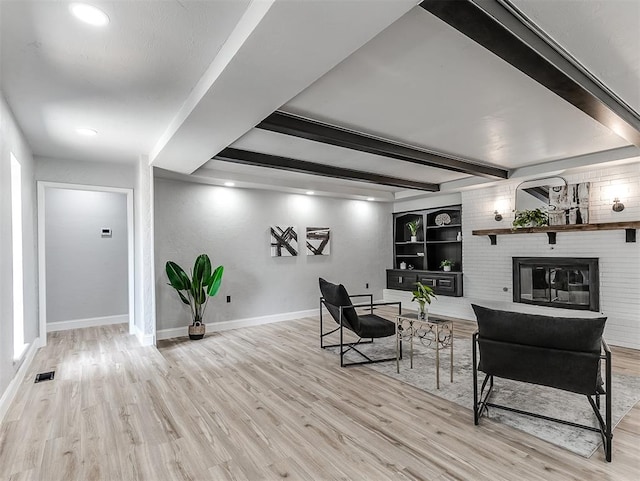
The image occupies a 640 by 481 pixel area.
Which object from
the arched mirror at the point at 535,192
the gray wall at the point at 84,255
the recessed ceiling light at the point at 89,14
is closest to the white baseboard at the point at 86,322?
the gray wall at the point at 84,255

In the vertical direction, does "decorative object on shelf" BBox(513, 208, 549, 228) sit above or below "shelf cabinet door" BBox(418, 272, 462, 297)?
above

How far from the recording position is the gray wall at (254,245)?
215 inches

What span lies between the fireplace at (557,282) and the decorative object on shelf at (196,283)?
16.2 feet

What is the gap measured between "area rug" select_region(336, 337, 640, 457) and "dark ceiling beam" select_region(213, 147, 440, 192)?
2.68 meters

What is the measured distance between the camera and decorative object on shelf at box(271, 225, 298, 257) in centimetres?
645

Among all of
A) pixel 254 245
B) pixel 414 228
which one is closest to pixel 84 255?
pixel 254 245

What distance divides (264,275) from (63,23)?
4.77m

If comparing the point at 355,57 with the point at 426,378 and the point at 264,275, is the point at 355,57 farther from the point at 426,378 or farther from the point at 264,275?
the point at 264,275

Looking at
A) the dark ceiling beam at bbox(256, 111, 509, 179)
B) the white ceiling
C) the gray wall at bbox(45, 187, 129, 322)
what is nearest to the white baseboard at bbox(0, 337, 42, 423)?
the gray wall at bbox(45, 187, 129, 322)

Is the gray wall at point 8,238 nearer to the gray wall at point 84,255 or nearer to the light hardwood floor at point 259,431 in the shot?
the light hardwood floor at point 259,431

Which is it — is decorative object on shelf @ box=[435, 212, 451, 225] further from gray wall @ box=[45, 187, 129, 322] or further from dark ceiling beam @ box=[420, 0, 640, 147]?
gray wall @ box=[45, 187, 129, 322]

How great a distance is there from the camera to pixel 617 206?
4.76 meters

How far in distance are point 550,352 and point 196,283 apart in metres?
4.40

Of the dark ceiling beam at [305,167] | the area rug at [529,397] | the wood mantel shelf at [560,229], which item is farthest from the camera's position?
the wood mantel shelf at [560,229]
